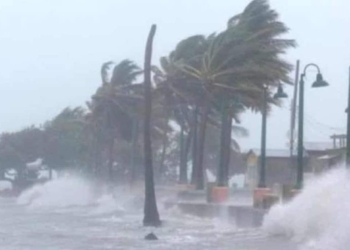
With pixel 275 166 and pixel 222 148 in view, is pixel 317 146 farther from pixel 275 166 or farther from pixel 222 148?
pixel 222 148

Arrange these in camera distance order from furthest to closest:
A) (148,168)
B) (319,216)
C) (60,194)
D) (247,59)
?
(60,194) < (247,59) < (148,168) < (319,216)

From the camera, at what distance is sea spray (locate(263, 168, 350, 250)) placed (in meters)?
24.4

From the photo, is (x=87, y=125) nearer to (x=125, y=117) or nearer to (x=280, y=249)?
(x=125, y=117)

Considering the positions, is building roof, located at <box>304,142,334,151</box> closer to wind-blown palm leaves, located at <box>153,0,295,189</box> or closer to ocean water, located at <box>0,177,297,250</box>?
wind-blown palm leaves, located at <box>153,0,295,189</box>

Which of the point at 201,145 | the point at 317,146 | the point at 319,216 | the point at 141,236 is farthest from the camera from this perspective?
the point at 317,146

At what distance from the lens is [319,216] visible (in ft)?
91.9

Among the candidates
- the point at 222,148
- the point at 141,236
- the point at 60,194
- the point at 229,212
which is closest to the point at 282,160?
the point at 222,148

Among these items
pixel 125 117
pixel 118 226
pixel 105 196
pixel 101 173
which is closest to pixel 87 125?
pixel 101 173

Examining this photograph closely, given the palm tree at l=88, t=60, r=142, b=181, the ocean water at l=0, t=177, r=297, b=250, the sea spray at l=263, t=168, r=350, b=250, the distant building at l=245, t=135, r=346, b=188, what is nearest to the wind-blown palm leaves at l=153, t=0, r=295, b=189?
the distant building at l=245, t=135, r=346, b=188

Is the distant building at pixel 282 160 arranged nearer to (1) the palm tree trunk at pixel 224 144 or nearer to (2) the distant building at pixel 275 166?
(2) the distant building at pixel 275 166

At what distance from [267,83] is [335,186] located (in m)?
25.5

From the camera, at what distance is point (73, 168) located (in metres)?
118

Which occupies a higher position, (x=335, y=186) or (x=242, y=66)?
(x=242, y=66)

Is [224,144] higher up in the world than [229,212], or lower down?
higher up
